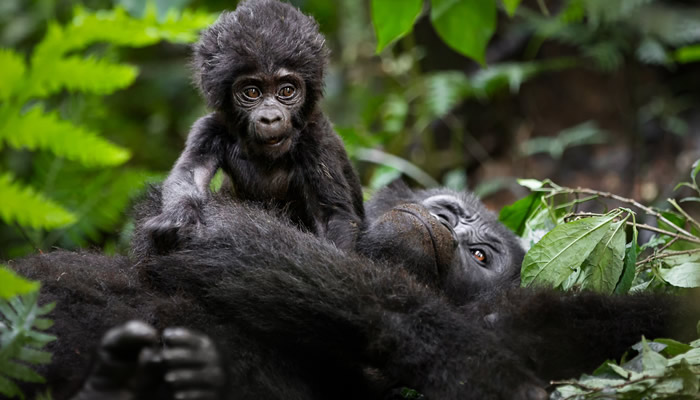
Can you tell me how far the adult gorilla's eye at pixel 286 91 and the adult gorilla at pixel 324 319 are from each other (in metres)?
0.63

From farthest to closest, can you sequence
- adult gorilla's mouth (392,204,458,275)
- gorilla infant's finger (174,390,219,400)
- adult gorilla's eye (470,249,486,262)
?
adult gorilla's eye (470,249,486,262)
adult gorilla's mouth (392,204,458,275)
gorilla infant's finger (174,390,219,400)

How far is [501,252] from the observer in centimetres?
337

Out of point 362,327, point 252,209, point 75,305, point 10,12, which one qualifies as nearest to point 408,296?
point 362,327

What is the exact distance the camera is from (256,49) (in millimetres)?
3021

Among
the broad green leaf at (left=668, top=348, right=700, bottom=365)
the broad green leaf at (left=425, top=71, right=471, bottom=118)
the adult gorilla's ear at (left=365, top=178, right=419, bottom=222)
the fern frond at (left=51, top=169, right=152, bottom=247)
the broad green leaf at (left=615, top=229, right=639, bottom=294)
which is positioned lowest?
the fern frond at (left=51, top=169, right=152, bottom=247)

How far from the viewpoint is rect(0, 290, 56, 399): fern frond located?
6.45 feet

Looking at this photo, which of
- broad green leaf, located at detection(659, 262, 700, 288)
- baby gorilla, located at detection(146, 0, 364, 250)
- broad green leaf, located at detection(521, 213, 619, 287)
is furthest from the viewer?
baby gorilla, located at detection(146, 0, 364, 250)

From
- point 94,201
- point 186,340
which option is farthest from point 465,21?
point 94,201

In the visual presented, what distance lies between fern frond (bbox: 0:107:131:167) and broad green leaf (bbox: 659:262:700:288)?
7.81 ft

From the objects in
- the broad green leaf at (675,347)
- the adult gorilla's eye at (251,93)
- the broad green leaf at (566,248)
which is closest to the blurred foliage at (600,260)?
the broad green leaf at (566,248)

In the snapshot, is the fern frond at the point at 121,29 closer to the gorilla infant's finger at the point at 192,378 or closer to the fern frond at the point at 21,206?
the fern frond at the point at 21,206

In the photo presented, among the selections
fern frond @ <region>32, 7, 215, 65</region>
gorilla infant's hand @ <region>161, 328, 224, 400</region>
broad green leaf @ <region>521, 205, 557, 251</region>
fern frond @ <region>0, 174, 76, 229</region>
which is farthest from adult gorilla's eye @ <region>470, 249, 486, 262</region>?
fern frond @ <region>32, 7, 215, 65</region>

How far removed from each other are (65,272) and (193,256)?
0.45 metres

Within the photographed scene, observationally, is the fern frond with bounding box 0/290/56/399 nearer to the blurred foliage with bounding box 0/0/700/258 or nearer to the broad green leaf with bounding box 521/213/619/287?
the blurred foliage with bounding box 0/0/700/258
